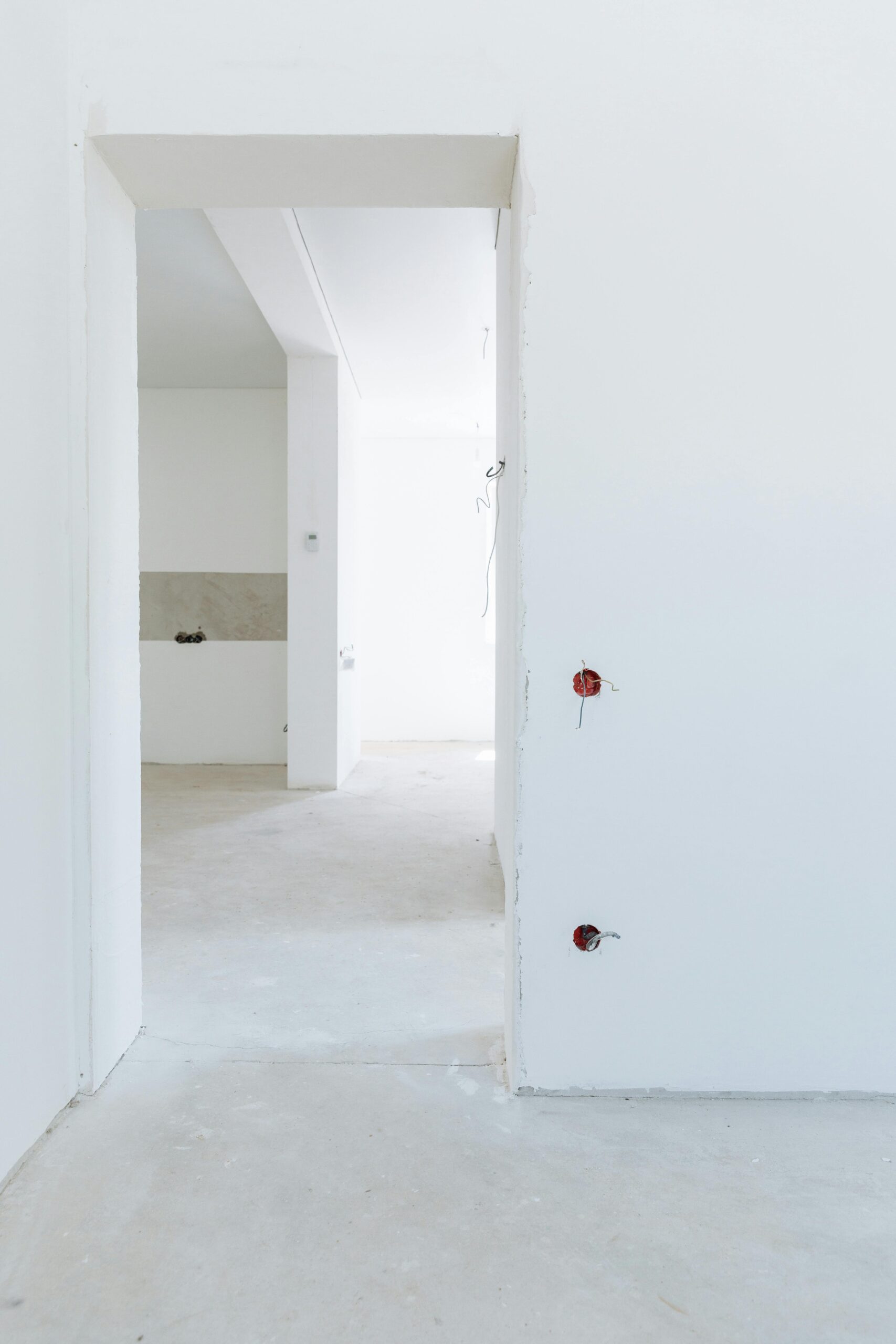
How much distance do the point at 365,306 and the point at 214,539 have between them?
242 cm

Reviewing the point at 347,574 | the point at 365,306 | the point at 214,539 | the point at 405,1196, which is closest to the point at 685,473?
the point at 405,1196

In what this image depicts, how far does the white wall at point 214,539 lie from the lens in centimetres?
621

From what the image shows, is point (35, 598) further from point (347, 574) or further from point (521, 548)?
point (347, 574)

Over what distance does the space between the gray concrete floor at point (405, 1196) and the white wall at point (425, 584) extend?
535cm

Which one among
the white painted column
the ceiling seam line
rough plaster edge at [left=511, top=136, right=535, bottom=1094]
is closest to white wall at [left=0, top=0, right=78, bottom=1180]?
rough plaster edge at [left=511, top=136, right=535, bottom=1094]

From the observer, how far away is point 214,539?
20.5 feet

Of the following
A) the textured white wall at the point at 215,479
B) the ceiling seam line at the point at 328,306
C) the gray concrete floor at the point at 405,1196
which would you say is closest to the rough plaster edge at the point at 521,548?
the gray concrete floor at the point at 405,1196

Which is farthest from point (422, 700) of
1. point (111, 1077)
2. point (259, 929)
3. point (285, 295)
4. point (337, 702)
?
point (111, 1077)

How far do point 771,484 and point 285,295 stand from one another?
313 cm

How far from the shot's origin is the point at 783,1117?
1.74 meters

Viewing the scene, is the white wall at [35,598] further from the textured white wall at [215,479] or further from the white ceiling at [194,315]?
the textured white wall at [215,479]

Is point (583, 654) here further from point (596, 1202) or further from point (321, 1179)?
point (321, 1179)

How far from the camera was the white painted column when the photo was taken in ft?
17.1

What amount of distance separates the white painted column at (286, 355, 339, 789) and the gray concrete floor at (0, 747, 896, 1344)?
2909 millimetres
